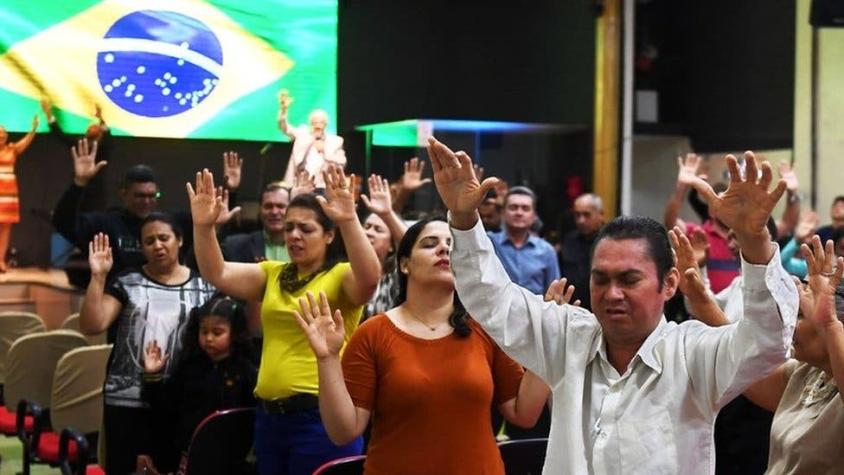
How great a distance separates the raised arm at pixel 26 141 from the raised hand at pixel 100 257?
3.96 feet

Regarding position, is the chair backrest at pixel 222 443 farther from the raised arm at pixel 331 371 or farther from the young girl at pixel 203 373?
the raised arm at pixel 331 371

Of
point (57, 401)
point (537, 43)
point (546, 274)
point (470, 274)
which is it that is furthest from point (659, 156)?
point (470, 274)

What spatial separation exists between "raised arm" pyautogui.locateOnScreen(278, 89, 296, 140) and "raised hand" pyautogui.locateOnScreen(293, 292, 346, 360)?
2.90 meters

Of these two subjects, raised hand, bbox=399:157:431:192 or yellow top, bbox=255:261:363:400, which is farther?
raised hand, bbox=399:157:431:192

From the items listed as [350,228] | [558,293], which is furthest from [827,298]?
[350,228]

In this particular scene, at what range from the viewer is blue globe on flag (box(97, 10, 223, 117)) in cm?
498

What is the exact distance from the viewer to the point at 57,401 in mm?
4570

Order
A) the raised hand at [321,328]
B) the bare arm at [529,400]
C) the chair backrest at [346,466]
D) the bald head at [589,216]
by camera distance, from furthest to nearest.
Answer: the bald head at [589,216], the chair backrest at [346,466], the bare arm at [529,400], the raised hand at [321,328]

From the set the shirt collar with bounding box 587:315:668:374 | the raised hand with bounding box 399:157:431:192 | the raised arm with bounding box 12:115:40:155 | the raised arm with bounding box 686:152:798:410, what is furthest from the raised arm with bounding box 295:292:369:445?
the raised arm with bounding box 12:115:40:155

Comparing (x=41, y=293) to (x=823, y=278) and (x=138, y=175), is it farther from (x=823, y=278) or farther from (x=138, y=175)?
(x=823, y=278)

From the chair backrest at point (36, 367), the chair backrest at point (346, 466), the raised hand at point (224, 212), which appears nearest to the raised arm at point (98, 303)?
the raised hand at point (224, 212)

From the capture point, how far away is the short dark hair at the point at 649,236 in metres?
1.85

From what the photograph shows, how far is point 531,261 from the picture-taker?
200 inches

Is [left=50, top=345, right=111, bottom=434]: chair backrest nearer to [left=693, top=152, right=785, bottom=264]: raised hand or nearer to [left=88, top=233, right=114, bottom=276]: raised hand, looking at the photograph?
[left=88, top=233, right=114, bottom=276]: raised hand
